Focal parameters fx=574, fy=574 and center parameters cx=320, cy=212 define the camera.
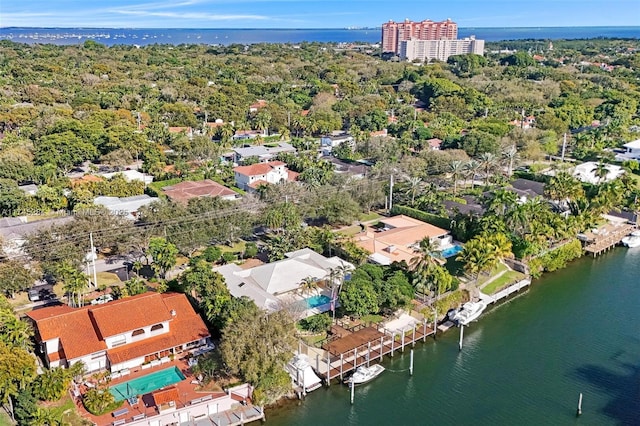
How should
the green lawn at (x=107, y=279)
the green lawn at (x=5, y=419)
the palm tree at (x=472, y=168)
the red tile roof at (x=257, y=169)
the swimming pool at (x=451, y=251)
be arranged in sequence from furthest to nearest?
the red tile roof at (x=257, y=169)
the palm tree at (x=472, y=168)
the swimming pool at (x=451, y=251)
the green lawn at (x=107, y=279)
the green lawn at (x=5, y=419)

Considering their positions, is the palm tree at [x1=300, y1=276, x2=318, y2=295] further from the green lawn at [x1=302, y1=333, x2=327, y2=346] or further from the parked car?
the parked car

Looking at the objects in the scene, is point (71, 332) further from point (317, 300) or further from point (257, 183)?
point (257, 183)

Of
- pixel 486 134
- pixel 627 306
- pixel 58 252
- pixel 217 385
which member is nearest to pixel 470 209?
pixel 627 306

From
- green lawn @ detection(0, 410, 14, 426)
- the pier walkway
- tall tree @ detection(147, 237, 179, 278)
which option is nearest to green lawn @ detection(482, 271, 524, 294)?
the pier walkway

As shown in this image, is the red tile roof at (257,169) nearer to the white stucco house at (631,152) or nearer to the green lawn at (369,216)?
the green lawn at (369,216)

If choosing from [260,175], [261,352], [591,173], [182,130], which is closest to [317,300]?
[261,352]

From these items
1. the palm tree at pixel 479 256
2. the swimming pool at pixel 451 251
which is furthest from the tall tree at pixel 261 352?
the swimming pool at pixel 451 251
